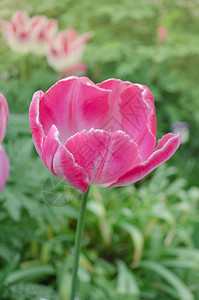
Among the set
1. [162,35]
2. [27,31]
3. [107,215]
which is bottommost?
[107,215]

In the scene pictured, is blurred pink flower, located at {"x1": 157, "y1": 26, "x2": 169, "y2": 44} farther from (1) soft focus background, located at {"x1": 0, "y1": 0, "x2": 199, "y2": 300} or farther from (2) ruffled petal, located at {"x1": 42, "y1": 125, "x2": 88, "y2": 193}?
(2) ruffled petal, located at {"x1": 42, "y1": 125, "x2": 88, "y2": 193}

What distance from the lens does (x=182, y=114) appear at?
264cm

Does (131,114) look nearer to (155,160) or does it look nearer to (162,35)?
(155,160)

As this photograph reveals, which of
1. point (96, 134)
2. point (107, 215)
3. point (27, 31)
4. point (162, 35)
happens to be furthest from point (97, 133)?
point (162, 35)

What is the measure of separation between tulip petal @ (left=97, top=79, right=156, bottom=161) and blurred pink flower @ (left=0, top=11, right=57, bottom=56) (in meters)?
1.37

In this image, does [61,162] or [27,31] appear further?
[27,31]

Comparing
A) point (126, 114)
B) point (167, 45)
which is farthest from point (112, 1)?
point (126, 114)

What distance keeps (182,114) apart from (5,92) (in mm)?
1293

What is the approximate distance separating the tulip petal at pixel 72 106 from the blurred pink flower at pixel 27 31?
54.0 inches

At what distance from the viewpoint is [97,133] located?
0.36 meters

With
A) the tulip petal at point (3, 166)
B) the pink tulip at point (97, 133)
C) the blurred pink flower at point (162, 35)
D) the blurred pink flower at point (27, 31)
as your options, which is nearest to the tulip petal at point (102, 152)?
the pink tulip at point (97, 133)

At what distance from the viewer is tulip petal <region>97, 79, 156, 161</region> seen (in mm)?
401

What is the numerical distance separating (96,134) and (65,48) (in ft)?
4.95

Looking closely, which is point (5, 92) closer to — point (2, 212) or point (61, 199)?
point (2, 212)
